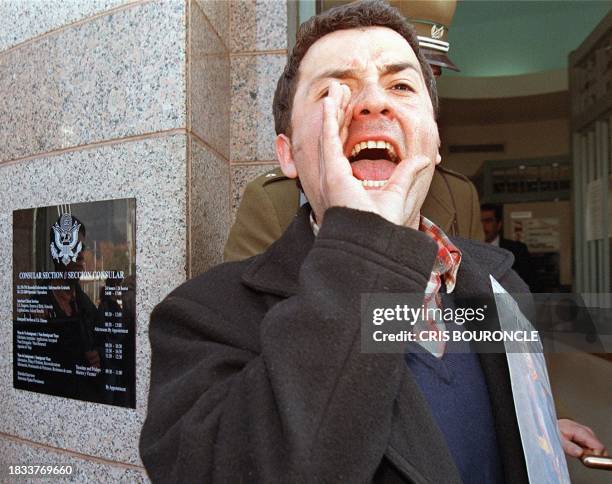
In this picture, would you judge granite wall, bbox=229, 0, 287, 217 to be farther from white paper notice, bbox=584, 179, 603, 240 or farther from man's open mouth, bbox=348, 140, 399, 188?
white paper notice, bbox=584, 179, 603, 240

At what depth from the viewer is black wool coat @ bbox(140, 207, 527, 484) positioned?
0.86m

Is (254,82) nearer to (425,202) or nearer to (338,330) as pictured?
(425,202)

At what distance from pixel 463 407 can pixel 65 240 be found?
2090mm

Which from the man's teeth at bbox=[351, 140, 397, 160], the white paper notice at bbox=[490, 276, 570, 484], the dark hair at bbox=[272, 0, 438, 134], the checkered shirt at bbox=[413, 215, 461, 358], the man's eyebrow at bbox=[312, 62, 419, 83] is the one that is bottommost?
the white paper notice at bbox=[490, 276, 570, 484]

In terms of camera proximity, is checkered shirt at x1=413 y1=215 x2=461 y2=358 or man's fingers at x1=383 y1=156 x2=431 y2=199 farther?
checkered shirt at x1=413 y1=215 x2=461 y2=358

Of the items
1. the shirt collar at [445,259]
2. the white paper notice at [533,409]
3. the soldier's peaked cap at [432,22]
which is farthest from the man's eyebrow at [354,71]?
the soldier's peaked cap at [432,22]

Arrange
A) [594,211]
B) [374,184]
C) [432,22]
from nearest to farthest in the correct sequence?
1. [374,184]
2. [432,22]
3. [594,211]

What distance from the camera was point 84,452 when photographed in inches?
94.7

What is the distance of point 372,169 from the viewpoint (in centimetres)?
120

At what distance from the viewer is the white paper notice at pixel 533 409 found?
1.17 meters

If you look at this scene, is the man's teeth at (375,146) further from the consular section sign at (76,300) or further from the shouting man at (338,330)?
the consular section sign at (76,300)

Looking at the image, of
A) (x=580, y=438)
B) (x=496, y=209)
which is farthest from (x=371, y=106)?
(x=496, y=209)

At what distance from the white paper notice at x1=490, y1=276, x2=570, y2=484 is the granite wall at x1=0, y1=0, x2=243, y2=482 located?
143cm

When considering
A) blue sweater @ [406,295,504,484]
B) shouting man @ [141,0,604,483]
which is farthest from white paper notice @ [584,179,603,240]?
blue sweater @ [406,295,504,484]
